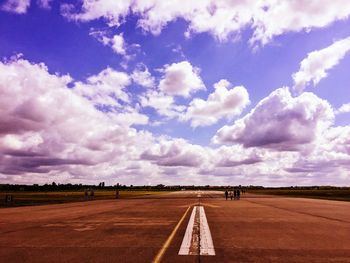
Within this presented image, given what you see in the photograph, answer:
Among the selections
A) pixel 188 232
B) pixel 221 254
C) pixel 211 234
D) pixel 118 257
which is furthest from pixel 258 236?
pixel 118 257

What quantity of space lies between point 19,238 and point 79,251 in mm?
4040

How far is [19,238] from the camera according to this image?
13.4m

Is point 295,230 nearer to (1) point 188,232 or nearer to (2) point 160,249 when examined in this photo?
(1) point 188,232

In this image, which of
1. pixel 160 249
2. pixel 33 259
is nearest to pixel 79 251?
pixel 33 259

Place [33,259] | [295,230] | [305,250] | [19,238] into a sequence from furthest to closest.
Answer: [295,230] < [19,238] < [305,250] < [33,259]

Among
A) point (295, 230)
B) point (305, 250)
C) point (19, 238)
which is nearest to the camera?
point (305, 250)

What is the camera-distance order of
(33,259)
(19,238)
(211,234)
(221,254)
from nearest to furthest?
(33,259)
(221,254)
(19,238)
(211,234)

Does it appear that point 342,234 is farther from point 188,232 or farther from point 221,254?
point 221,254

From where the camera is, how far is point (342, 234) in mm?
14547

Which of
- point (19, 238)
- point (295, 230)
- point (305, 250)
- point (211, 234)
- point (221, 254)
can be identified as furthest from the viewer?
point (295, 230)

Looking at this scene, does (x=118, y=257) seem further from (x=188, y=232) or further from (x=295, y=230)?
→ (x=295, y=230)

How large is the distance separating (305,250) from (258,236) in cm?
321

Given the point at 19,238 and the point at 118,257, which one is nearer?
the point at 118,257

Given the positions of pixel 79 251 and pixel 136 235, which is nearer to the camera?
pixel 79 251
